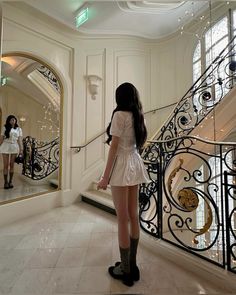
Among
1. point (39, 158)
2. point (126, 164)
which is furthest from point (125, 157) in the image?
point (39, 158)

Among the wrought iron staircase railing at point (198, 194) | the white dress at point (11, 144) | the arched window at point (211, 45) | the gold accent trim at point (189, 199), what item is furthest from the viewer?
the arched window at point (211, 45)

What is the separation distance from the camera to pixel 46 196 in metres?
3.43

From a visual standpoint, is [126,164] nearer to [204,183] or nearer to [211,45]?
[204,183]

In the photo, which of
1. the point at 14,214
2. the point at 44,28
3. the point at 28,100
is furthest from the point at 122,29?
the point at 14,214

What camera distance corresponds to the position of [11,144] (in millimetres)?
3648

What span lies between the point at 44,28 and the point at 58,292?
3747mm

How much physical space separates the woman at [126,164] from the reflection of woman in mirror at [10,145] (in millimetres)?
2819

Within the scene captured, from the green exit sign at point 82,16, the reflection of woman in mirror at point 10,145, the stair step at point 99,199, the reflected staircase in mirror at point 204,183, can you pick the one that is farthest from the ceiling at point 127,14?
the stair step at point 99,199

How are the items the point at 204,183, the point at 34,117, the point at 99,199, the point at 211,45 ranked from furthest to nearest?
the point at 34,117 → the point at 211,45 → the point at 99,199 → the point at 204,183

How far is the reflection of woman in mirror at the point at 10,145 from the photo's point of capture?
3586 mm

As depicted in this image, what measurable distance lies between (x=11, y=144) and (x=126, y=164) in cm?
297

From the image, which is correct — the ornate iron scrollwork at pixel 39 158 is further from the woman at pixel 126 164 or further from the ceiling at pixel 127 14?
the woman at pixel 126 164

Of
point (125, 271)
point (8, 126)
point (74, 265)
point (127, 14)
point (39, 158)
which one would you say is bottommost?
point (74, 265)

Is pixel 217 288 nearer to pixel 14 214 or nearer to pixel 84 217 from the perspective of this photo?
pixel 84 217
